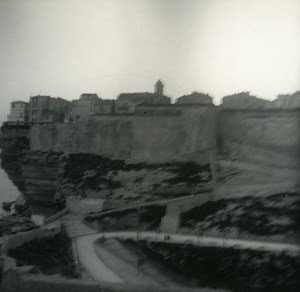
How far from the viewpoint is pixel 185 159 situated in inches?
900

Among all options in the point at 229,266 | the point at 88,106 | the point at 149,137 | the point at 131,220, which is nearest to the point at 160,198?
the point at 131,220

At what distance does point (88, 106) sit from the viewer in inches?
1342

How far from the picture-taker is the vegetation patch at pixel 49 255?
45.8ft

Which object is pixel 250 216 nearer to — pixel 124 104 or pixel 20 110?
pixel 124 104

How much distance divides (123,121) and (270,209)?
32.9 ft

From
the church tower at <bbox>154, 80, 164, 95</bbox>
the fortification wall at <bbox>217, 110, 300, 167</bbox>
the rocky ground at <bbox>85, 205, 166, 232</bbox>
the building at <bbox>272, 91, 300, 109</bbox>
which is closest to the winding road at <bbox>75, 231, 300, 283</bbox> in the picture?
the rocky ground at <bbox>85, 205, 166, 232</bbox>

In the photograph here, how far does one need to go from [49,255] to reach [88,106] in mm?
19607

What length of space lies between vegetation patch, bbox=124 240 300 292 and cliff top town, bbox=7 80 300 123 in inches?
367

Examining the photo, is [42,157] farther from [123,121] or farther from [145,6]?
[145,6]

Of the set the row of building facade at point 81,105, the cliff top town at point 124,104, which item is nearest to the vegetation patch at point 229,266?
the cliff top town at point 124,104

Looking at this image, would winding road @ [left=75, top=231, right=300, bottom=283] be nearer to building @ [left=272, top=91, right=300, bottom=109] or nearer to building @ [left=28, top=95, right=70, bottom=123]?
building @ [left=272, top=91, right=300, bottom=109]

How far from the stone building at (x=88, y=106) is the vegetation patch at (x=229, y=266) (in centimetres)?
1809

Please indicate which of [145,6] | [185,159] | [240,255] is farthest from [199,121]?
[145,6]

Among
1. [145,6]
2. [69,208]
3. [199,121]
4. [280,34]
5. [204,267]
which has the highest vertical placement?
[145,6]
